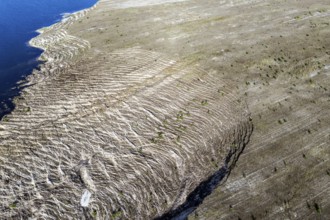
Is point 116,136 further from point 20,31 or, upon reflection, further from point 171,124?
point 20,31

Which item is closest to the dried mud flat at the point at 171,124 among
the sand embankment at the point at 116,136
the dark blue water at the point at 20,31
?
the sand embankment at the point at 116,136

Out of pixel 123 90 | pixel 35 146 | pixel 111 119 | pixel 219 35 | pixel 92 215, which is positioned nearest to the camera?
pixel 92 215

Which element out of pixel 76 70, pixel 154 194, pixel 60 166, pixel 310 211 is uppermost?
pixel 76 70

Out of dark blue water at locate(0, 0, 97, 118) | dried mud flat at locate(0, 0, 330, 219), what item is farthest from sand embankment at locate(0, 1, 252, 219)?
dark blue water at locate(0, 0, 97, 118)

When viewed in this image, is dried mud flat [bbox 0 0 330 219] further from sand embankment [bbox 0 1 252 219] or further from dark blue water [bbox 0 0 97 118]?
dark blue water [bbox 0 0 97 118]

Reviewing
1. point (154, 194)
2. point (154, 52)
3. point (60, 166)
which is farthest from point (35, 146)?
point (154, 52)

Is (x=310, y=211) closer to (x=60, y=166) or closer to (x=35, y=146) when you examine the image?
(x=60, y=166)
